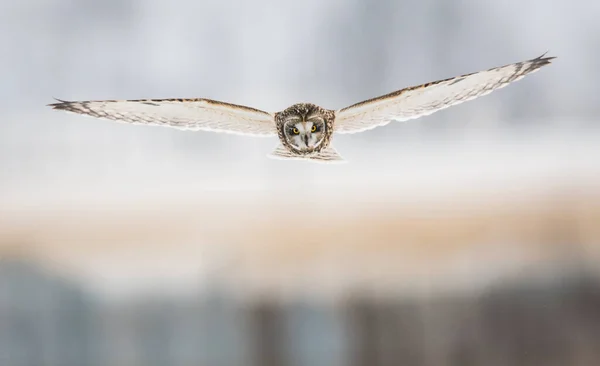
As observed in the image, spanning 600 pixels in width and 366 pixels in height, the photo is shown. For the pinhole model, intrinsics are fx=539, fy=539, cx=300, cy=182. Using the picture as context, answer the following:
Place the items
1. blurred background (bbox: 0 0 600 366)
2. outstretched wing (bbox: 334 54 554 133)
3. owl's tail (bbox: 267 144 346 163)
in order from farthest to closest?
blurred background (bbox: 0 0 600 366)
owl's tail (bbox: 267 144 346 163)
outstretched wing (bbox: 334 54 554 133)

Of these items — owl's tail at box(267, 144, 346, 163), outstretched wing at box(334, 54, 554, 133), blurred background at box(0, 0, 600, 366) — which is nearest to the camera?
outstretched wing at box(334, 54, 554, 133)

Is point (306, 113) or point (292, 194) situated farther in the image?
point (292, 194)

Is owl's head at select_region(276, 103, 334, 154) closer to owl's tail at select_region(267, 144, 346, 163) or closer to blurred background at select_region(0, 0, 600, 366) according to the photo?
owl's tail at select_region(267, 144, 346, 163)

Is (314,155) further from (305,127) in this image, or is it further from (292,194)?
(292,194)

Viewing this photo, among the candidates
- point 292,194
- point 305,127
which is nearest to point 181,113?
point 305,127

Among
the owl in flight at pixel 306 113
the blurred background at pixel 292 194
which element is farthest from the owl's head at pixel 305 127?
the blurred background at pixel 292 194

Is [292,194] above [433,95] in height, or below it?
below

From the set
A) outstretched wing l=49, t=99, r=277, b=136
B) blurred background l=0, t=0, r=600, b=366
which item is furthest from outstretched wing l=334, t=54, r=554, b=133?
blurred background l=0, t=0, r=600, b=366
